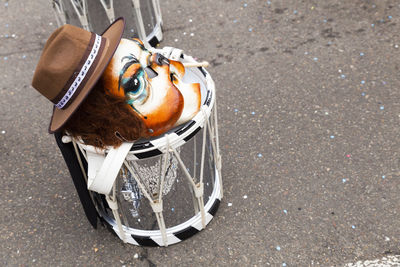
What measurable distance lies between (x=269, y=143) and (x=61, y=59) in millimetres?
1496

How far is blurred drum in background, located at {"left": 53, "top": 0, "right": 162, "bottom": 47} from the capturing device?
2.92 meters

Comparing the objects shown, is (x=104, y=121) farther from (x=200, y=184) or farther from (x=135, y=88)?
(x=200, y=184)

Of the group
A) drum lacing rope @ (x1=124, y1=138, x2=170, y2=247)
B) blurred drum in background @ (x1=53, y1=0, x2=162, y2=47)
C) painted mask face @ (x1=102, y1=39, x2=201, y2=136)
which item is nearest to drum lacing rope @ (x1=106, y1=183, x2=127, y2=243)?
drum lacing rope @ (x1=124, y1=138, x2=170, y2=247)

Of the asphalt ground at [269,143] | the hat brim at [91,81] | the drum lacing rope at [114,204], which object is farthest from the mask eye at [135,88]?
the asphalt ground at [269,143]

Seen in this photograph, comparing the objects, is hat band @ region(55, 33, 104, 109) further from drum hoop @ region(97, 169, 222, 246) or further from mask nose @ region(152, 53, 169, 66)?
drum hoop @ region(97, 169, 222, 246)

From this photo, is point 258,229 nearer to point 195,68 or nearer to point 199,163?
point 199,163

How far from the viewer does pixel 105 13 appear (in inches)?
118

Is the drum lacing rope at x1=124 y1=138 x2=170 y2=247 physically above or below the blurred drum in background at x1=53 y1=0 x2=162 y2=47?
below

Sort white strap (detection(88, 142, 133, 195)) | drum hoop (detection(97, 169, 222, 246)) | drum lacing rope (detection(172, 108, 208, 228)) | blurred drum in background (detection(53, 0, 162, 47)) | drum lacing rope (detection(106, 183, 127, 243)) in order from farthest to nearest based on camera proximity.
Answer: blurred drum in background (detection(53, 0, 162, 47)) → drum hoop (detection(97, 169, 222, 246)) → drum lacing rope (detection(106, 183, 127, 243)) → drum lacing rope (detection(172, 108, 208, 228)) → white strap (detection(88, 142, 133, 195))

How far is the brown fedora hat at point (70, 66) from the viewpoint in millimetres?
1548

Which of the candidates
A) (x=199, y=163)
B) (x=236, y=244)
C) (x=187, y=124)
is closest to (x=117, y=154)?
(x=187, y=124)

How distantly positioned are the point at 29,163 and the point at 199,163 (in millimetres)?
1268

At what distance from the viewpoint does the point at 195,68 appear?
207 cm

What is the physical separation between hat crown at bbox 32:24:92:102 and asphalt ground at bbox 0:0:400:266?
→ 1.08m
